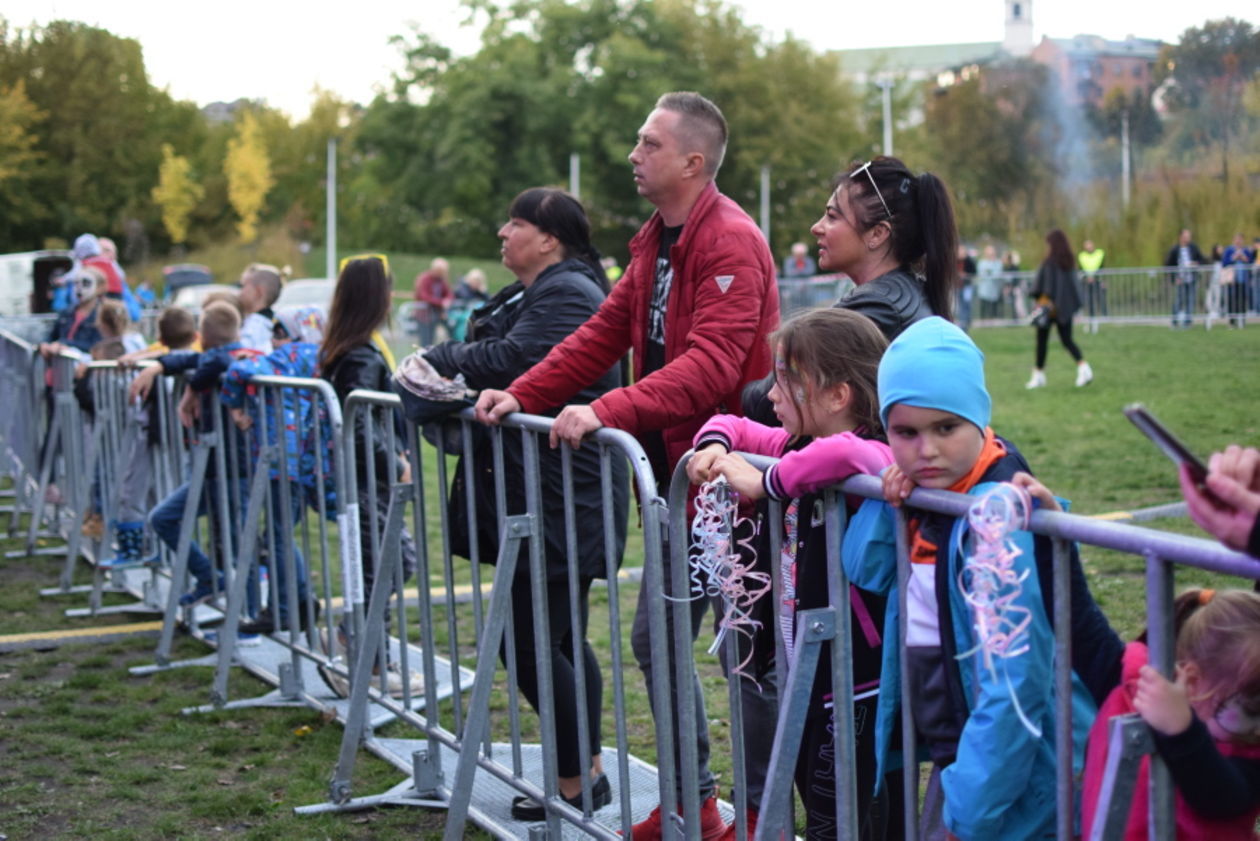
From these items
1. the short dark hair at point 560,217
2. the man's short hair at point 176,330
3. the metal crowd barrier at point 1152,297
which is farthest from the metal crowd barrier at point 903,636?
the metal crowd barrier at point 1152,297

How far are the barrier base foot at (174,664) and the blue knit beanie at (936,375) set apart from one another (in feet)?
15.8

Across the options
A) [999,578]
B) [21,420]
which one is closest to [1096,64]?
[21,420]

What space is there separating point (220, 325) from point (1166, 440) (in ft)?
18.6

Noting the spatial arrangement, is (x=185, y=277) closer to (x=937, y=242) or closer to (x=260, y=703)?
(x=260, y=703)

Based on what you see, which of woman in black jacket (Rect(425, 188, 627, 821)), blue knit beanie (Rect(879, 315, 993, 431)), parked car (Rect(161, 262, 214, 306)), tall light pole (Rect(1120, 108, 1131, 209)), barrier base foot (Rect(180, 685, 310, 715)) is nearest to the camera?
blue knit beanie (Rect(879, 315, 993, 431))

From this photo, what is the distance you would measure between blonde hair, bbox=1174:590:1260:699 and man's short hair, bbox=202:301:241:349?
5467 millimetres

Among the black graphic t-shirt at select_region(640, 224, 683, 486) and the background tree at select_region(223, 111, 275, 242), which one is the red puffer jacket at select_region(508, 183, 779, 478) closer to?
the black graphic t-shirt at select_region(640, 224, 683, 486)

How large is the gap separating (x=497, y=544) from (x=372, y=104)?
62042 mm

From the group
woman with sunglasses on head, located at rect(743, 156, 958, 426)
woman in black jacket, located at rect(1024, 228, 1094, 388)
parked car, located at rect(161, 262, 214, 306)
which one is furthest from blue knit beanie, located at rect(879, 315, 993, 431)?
parked car, located at rect(161, 262, 214, 306)

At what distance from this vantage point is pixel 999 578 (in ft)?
7.50

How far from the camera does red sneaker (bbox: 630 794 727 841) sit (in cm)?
390

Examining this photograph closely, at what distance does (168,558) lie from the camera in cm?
791

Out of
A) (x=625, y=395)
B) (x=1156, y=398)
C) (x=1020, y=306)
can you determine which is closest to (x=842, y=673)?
(x=625, y=395)

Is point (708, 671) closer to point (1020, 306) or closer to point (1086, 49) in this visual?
A: point (1020, 306)
